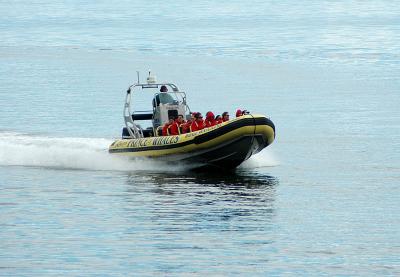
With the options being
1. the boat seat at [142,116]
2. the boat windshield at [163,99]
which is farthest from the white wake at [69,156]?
the boat windshield at [163,99]

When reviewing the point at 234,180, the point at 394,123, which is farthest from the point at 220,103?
the point at 234,180

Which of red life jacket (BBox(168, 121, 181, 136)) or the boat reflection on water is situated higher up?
red life jacket (BBox(168, 121, 181, 136))

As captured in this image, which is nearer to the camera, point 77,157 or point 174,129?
point 174,129

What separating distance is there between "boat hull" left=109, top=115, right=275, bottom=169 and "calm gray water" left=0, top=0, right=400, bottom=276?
1.49 feet

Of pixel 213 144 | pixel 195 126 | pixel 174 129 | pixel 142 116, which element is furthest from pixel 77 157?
pixel 213 144

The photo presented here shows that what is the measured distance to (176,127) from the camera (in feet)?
102

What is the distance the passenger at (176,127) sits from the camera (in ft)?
102

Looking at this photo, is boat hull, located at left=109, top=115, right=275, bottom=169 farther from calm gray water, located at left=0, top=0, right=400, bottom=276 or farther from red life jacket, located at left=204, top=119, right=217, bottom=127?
red life jacket, located at left=204, top=119, right=217, bottom=127

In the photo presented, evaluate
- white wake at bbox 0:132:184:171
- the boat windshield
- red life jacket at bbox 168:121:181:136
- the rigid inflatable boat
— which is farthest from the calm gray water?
the boat windshield

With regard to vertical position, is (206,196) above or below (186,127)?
below

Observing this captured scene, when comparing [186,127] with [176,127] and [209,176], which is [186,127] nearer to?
[176,127]

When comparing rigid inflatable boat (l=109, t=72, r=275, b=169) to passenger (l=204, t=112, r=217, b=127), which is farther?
passenger (l=204, t=112, r=217, b=127)

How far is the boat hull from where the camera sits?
29.8 metres

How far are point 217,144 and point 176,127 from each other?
1.60m
